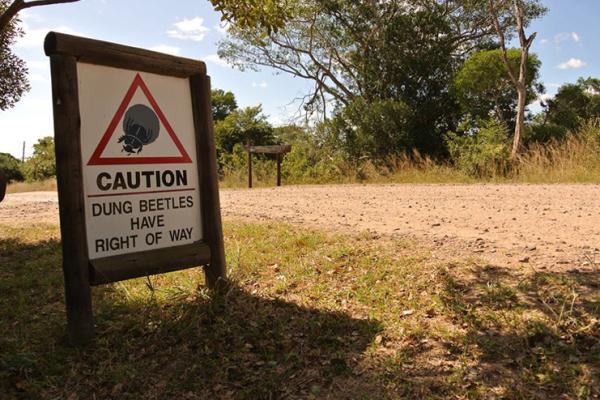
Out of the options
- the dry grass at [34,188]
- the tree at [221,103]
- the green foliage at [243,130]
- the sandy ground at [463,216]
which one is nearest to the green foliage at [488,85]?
the sandy ground at [463,216]

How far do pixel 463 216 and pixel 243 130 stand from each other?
67.2 ft

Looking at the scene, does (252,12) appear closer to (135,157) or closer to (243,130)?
(135,157)

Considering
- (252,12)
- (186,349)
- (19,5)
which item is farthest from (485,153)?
(186,349)

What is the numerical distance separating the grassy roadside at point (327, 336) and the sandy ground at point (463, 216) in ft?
1.78

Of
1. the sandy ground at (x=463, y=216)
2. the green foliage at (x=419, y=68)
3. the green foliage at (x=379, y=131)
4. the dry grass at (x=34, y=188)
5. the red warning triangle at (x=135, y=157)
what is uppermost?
the green foliage at (x=419, y=68)

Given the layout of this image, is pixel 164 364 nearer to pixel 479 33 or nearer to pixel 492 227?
pixel 492 227

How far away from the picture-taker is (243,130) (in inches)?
1009

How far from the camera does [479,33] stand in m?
20.0

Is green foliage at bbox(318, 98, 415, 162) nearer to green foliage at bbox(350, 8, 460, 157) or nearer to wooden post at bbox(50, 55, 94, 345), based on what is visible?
green foliage at bbox(350, 8, 460, 157)

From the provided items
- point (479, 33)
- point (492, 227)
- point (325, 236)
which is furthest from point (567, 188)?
point (479, 33)

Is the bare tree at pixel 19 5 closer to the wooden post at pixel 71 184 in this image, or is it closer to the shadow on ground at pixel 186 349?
the wooden post at pixel 71 184

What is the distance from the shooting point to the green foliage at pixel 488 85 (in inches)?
634

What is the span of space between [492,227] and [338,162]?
11.6m

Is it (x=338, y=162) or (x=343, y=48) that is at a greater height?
(x=343, y=48)
